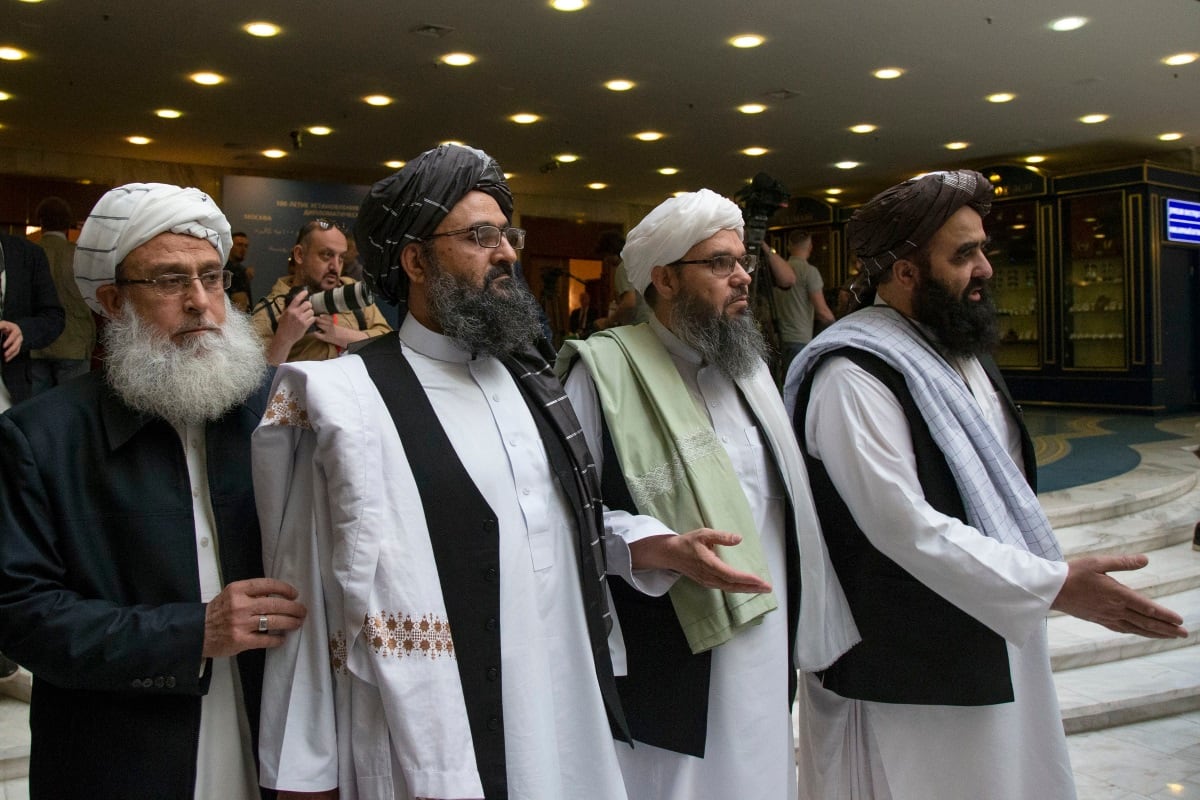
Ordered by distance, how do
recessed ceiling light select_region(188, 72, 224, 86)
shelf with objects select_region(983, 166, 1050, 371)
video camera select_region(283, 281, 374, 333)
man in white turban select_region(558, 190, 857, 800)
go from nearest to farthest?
man in white turban select_region(558, 190, 857, 800)
video camera select_region(283, 281, 374, 333)
recessed ceiling light select_region(188, 72, 224, 86)
shelf with objects select_region(983, 166, 1050, 371)

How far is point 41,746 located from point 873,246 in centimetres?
180

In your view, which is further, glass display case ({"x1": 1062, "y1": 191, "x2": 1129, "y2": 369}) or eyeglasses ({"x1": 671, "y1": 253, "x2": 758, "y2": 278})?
glass display case ({"x1": 1062, "y1": 191, "x2": 1129, "y2": 369})

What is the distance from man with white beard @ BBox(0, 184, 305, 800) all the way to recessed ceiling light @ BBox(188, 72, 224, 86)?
274 inches

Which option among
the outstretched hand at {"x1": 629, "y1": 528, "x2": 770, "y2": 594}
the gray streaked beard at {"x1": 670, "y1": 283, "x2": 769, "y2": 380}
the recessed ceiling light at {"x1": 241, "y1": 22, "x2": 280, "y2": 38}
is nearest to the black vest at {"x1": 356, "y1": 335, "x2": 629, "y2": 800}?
the outstretched hand at {"x1": 629, "y1": 528, "x2": 770, "y2": 594}

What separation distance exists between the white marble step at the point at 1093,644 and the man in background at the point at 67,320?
4.55 m

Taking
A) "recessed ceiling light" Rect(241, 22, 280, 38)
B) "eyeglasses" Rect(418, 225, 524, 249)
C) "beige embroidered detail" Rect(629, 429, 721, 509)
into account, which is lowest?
"beige embroidered detail" Rect(629, 429, 721, 509)

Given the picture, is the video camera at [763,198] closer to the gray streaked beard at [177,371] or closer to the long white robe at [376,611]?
the long white robe at [376,611]

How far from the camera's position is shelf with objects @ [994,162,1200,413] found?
39.9 feet

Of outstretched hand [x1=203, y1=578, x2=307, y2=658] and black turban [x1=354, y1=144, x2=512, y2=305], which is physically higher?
Result: black turban [x1=354, y1=144, x2=512, y2=305]

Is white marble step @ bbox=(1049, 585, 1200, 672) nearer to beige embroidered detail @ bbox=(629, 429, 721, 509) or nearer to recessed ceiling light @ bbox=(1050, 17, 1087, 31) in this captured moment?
beige embroidered detail @ bbox=(629, 429, 721, 509)

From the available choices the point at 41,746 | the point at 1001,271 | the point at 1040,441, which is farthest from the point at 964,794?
the point at 1001,271

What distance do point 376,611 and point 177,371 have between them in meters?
0.46

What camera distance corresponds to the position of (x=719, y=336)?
2.14 m

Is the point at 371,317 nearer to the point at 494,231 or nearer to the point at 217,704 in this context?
the point at 494,231
